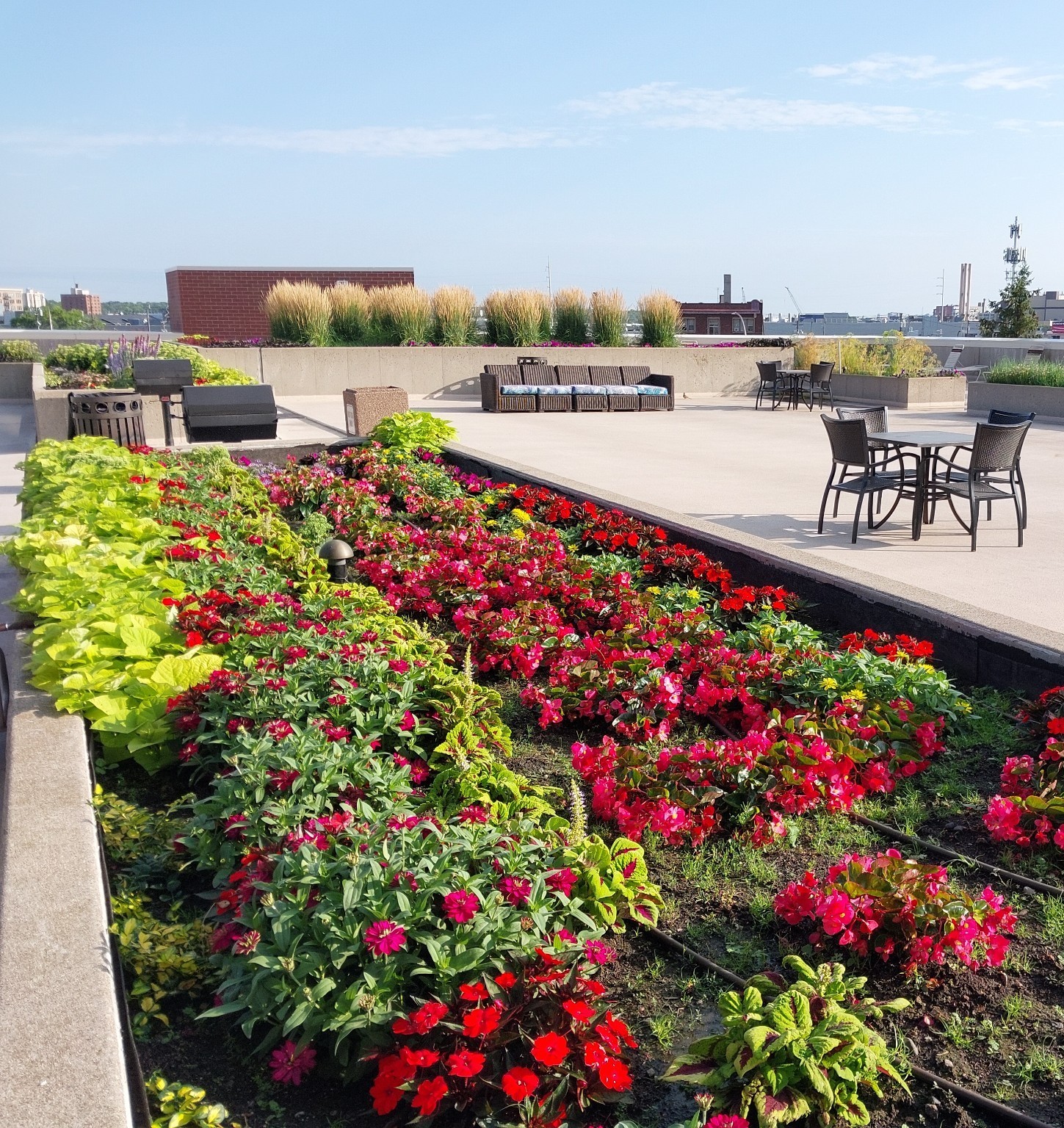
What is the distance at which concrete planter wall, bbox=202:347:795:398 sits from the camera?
18000 mm

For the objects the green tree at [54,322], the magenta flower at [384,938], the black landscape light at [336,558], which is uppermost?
the green tree at [54,322]

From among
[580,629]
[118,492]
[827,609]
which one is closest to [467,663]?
[580,629]

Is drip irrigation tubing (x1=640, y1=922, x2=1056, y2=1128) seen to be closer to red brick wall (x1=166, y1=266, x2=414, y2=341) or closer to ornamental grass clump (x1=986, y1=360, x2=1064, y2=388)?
ornamental grass clump (x1=986, y1=360, x2=1064, y2=388)

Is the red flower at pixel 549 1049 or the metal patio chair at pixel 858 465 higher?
the metal patio chair at pixel 858 465

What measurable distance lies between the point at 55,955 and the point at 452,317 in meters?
18.2

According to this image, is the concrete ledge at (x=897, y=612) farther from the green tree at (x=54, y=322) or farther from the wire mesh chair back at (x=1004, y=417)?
the green tree at (x=54, y=322)

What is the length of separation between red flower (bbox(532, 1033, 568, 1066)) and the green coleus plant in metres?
0.22

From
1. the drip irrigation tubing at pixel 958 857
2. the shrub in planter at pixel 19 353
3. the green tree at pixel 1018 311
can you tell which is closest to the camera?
the drip irrigation tubing at pixel 958 857

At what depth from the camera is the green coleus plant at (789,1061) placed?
190 cm

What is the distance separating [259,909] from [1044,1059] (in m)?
1.62

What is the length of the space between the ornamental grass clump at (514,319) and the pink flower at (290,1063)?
59.7 ft

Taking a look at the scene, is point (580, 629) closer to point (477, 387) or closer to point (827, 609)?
point (827, 609)

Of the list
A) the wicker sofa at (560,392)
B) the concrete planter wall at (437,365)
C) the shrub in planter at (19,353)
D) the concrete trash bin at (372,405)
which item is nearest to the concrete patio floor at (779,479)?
the wicker sofa at (560,392)

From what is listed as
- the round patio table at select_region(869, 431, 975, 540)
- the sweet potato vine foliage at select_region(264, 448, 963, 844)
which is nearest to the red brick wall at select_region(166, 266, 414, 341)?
the round patio table at select_region(869, 431, 975, 540)
